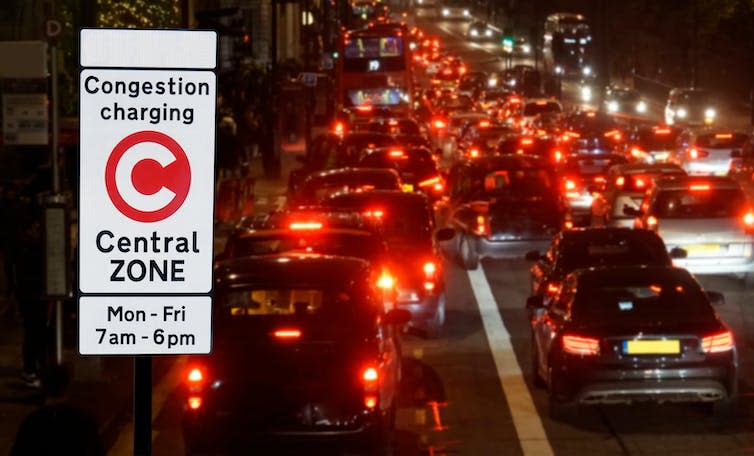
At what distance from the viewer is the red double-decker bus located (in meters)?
55.2

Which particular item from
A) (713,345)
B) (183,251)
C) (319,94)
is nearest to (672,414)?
(713,345)

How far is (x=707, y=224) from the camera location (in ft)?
71.7

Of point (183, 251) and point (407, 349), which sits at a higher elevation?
point (183, 251)

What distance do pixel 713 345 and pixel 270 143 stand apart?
29.9 m

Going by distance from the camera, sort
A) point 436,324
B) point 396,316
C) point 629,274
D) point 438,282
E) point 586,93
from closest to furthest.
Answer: point 396,316 < point 629,274 < point 436,324 < point 438,282 < point 586,93

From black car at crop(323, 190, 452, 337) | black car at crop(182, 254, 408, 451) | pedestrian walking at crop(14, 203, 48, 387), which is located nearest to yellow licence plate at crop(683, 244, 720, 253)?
black car at crop(323, 190, 452, 337)

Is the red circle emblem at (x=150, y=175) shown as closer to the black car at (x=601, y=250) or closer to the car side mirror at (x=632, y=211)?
the black car at (x=601, y=250)

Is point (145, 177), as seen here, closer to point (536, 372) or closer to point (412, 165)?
point (536, 372)

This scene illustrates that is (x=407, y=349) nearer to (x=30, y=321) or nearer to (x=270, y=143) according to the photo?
(x=30, y=321)

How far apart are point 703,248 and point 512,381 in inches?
289

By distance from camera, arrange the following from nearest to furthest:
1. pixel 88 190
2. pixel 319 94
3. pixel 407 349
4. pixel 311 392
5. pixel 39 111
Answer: pixel 88 190, pixel 311 392, pixel 39 111, pixel 407 349, pixel 319 94

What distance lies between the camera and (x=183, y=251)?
5.56 meters

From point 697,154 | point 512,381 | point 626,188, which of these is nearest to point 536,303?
point 512,381

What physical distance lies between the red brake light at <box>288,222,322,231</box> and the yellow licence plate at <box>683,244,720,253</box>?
761 cm
